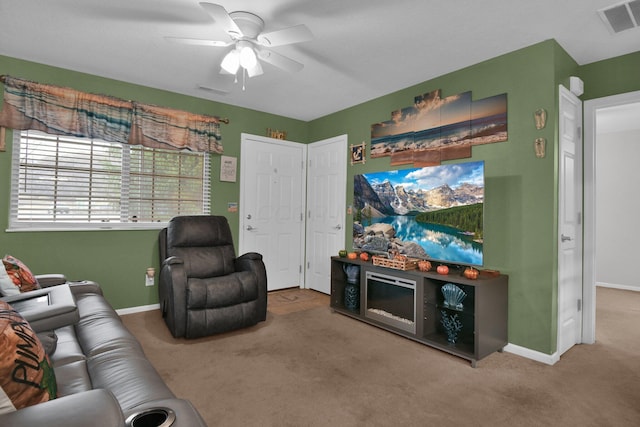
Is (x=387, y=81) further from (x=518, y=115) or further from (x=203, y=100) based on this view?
(x=203, y=100)

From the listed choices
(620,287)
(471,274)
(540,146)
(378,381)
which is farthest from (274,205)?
(620,287)

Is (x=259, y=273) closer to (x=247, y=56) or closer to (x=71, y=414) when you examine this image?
(x=247, y=56)

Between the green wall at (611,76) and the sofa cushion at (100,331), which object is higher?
the green wall at (611,76)

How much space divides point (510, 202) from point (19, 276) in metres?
3.57

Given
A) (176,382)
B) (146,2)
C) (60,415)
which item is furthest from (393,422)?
(146,2)

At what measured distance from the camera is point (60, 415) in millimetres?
729

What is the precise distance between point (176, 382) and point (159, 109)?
2.90 meters

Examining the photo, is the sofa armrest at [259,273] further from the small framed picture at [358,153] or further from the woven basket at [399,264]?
the small framed picture at [358,153]

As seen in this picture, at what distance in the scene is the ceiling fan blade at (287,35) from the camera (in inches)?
84.5

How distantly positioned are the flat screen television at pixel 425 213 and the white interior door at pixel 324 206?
0.35 m

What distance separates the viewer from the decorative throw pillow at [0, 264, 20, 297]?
1.95 m

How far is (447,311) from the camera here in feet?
9.21

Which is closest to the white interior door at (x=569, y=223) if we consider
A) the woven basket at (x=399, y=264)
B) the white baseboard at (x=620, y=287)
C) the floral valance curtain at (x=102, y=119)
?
the woven basket at (x=399, y=264)

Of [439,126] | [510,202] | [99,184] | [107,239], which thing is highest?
[439,126]
